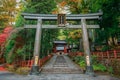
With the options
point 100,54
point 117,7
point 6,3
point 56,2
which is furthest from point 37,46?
point 6,3

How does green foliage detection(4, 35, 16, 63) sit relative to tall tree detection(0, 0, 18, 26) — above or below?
below

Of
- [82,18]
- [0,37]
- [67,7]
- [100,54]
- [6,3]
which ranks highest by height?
[6,3]

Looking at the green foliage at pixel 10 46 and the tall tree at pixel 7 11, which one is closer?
the green foliage at pixel 10 46

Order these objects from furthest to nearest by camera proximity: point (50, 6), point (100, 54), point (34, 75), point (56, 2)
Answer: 1. point (56, 2)
2. point (50, 6)
3. point (100, 54)
4. point (34, 75)

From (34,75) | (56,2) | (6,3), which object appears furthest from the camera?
(6,3)

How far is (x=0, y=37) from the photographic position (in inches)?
845

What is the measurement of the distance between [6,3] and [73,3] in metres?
15.0

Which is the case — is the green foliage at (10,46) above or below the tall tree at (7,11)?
below

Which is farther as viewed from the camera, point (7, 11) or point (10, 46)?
point (7, 11)

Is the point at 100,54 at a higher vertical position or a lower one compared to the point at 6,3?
lower

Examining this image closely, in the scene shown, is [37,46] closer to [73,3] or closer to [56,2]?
[73,3]

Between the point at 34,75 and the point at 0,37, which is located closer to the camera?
the point at 34,75

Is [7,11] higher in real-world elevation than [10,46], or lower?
higher

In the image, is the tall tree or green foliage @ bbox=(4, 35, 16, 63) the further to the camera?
the tall tree
